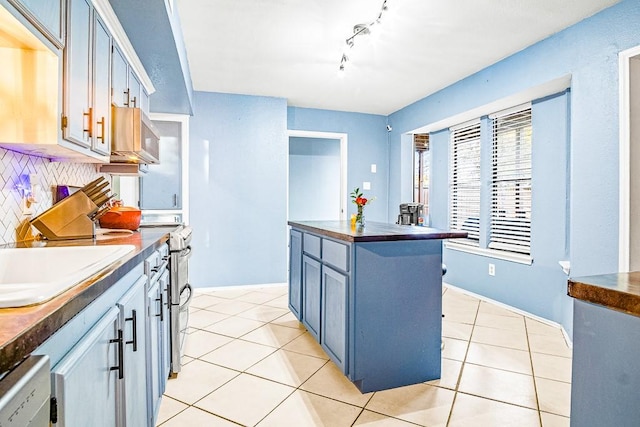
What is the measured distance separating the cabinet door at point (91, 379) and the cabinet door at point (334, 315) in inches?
48.8

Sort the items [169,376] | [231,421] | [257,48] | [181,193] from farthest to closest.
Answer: [181,193] < [257,48] < [169,376] < [231,421]

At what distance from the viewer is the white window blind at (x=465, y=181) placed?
419 cm

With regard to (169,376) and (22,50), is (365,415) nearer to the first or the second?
(169,376)

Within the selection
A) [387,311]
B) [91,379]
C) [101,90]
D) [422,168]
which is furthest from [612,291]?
[422,168]

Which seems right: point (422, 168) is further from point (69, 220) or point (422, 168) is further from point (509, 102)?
point (69, 220)

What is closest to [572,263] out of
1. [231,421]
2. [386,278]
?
[386,278]

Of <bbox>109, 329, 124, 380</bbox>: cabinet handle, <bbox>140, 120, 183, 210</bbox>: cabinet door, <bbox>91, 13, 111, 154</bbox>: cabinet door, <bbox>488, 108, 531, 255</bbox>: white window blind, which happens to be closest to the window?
<bbox>488, 108, 531, 255</bbox>: white window blind

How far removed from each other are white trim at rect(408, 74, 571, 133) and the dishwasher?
11.2 feet

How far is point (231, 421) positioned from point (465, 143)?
3.84 m

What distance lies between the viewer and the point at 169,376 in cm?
223

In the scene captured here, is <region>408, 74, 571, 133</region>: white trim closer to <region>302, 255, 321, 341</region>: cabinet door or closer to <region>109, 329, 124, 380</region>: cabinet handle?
<region>302, 255, 321, 341</region>: cabinet door

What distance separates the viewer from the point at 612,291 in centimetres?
74

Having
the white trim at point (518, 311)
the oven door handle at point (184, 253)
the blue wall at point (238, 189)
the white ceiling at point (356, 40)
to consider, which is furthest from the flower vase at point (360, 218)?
the blue wall at point (238, 189)

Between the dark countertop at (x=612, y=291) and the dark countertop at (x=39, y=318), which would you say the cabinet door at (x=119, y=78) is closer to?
the dark countertop at (x=39, y=318)
